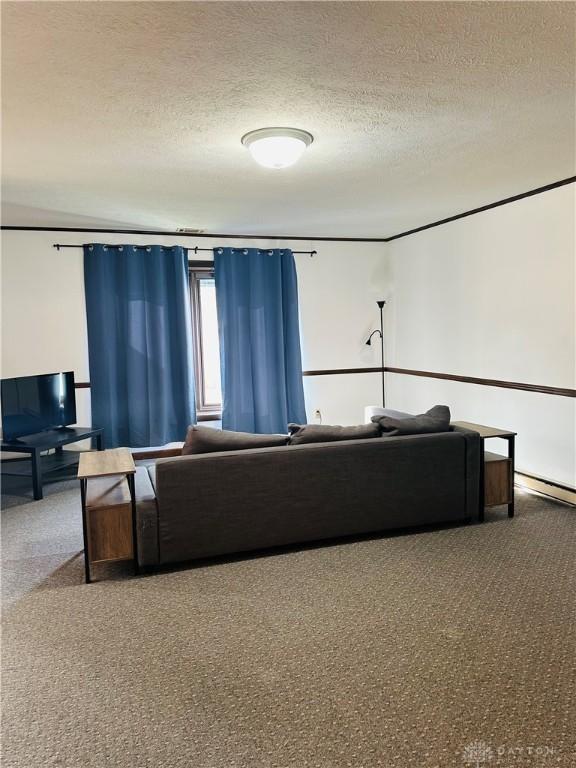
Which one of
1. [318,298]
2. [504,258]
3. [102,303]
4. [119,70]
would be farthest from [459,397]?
[119,70]

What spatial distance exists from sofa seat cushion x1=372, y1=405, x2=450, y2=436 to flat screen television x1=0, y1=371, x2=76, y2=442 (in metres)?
3.09

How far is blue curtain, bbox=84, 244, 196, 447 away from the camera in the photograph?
5672mm

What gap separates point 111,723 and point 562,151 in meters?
3.80

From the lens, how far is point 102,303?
18.6 feet

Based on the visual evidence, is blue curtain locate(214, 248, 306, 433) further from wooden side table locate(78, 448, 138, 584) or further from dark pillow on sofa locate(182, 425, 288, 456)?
wooden side table locate(78, 448, 138, 584)

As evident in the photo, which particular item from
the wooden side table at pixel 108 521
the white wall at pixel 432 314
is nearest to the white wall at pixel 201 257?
the white wall at pixel 432 314

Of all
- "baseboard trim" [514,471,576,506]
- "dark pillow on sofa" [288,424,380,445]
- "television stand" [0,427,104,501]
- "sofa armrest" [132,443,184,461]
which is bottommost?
"baseboard trim" [514,471,576,506]

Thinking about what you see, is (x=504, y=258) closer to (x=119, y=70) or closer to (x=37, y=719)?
(x=119, y=70)

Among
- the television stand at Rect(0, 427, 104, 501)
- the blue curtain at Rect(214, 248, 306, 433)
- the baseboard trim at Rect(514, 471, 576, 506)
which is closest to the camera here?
the baseboard trim at Rect(514, 471, 576, 506)

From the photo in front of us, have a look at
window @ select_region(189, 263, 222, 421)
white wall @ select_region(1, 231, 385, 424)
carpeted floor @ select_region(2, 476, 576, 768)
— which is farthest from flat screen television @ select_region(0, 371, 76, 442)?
carpeted floor @ select_region(2, 476, 576, 768)

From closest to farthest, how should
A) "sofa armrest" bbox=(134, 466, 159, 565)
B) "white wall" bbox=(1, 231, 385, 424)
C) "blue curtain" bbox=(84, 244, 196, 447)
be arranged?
"sofa armrest" bbox=(134, 466, 159, 565)
"white wall" bbox=(1, 231, 385, 424)
"blue curtain" bbox=(84, 244, 196, 447)

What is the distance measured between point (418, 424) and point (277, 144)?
194 centimetres

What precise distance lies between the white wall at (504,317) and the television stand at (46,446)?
3.51 m

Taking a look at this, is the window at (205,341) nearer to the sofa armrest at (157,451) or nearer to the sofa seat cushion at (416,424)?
the sofa armrest at (157,451)
